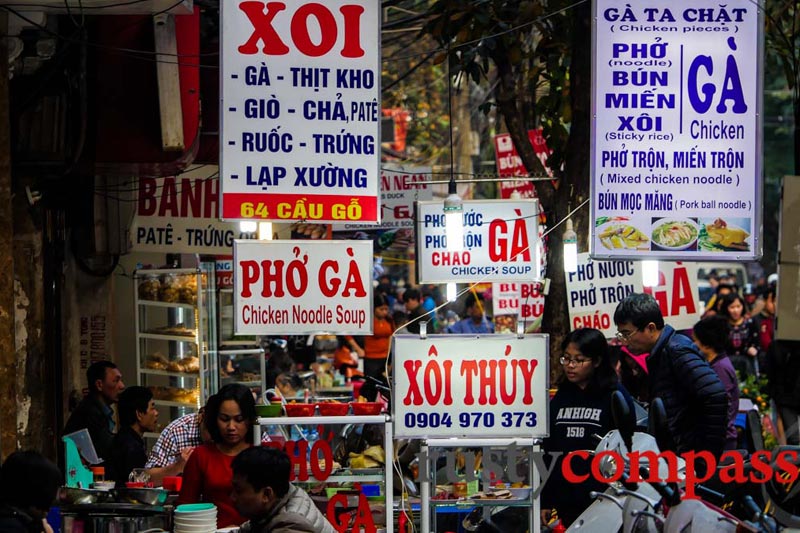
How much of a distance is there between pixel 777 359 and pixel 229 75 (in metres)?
6.67

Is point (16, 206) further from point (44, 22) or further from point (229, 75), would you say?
point (229, 75)

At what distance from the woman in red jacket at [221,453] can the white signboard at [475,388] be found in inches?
41.7

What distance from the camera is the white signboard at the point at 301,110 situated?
7.90m

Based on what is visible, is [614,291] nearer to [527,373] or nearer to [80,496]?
[527,373]

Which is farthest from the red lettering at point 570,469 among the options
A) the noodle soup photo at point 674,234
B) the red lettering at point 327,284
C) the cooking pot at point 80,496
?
the cooking pot at point 80,496

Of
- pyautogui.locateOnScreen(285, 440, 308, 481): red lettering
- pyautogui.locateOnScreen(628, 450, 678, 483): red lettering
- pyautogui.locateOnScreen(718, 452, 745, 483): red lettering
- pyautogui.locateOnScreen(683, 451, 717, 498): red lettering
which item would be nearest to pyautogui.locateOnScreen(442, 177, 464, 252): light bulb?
pyautogui.locateOnScreen(285, 440, 308, 481): red lettering

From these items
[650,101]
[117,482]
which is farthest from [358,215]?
[117,482]

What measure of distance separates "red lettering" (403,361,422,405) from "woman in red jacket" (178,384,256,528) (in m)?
1.04

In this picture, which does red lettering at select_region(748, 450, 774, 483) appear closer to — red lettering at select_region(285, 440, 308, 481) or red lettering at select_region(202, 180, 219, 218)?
red lettering at select_region(285, 440, 308, 481)

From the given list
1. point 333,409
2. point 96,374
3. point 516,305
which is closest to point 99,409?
point 96,374

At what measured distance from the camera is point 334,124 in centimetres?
802

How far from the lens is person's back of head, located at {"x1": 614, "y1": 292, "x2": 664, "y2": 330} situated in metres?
8.08

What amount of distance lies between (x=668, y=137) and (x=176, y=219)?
6.43m

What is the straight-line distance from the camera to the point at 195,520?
6.84 meters
